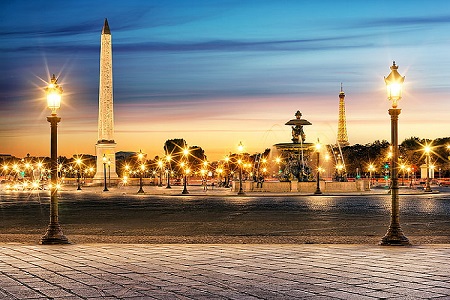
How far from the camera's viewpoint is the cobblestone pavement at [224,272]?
31.0ft

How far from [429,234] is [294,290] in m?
11.3

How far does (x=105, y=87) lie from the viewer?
8456cm

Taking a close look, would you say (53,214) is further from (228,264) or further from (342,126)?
(342,126)

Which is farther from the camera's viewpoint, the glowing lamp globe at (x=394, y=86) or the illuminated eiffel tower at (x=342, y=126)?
the illuminated eiffel tower at (x=342, y=126)

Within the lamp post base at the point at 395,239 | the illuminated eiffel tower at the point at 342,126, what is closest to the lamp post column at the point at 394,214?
the lamp post base at the point at 395,239

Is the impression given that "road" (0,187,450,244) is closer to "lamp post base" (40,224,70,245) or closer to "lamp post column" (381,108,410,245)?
"lamp post base" (40,224,70,245)

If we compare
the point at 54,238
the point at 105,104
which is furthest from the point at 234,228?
the point at 105,104

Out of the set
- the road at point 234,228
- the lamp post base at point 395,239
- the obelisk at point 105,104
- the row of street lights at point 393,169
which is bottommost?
the road at point 234,228

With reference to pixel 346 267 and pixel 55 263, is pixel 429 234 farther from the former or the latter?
pixel 55 263

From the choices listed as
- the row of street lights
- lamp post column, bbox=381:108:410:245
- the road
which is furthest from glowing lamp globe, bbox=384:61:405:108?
the road

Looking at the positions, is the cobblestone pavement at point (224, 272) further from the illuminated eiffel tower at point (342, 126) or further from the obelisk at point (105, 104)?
the illuminated eiffel tower at point (342, 126)

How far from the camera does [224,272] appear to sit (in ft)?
37.6

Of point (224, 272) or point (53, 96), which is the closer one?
point (224, 272)

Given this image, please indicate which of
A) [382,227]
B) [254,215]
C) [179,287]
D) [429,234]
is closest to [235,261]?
[179,287]
